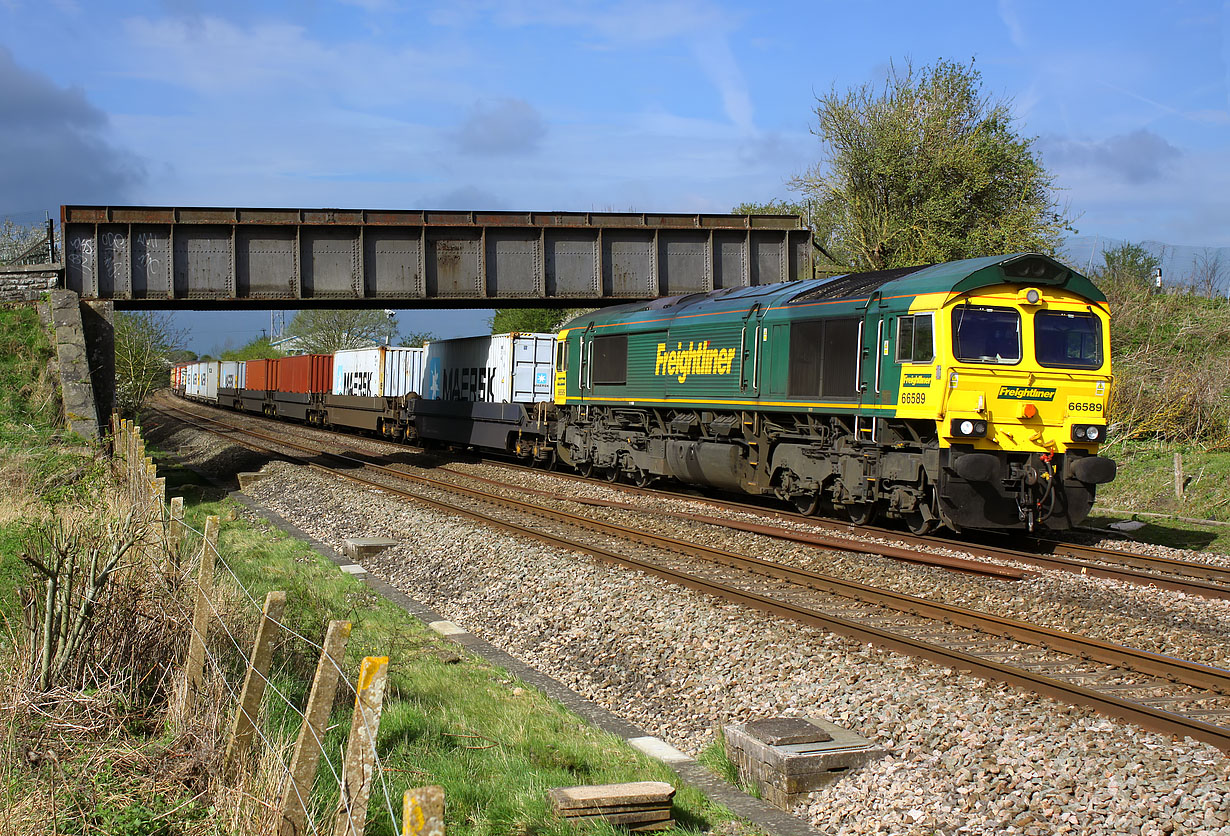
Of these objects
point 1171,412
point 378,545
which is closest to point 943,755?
point 378,545

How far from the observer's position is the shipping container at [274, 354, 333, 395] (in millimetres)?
45375

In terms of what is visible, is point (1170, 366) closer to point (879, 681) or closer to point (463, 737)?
point (879, 681)

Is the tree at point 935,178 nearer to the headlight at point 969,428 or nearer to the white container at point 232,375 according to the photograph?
the headlight at point 969,428

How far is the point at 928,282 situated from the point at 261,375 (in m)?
49.6

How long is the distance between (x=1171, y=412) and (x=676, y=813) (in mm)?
21076

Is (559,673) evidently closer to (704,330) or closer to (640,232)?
(704,330)

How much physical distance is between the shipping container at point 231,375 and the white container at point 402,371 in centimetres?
2764

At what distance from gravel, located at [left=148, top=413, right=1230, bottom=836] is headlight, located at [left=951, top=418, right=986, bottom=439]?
79.0 inches

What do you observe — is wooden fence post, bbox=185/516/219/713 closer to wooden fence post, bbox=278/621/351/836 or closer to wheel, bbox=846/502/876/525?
wooden fence post, bbox=278/621/351/836

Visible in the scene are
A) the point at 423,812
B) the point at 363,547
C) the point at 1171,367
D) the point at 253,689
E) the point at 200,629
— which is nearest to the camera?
the point at 423,812

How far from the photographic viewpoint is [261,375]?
185ft

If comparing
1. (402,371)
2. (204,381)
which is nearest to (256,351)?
(204,381)

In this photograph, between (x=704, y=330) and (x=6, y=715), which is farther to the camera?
(x=704, y=330)

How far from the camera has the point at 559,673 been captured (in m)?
8.84
